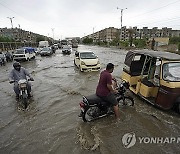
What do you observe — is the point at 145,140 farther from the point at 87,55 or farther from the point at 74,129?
the point at 87,55

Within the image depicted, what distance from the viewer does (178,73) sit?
19.2 ft

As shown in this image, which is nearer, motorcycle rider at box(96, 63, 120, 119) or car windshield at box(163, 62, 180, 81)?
motorcycle rider at box(96, 63, 120, 119)

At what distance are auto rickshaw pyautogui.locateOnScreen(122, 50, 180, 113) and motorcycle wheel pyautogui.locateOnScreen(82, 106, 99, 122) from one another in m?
2.21

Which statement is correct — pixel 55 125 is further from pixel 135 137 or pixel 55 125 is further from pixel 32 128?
pixel 135 137

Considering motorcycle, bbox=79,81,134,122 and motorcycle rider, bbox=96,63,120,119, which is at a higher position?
motorcycle rider, bbox=96,63,120,119

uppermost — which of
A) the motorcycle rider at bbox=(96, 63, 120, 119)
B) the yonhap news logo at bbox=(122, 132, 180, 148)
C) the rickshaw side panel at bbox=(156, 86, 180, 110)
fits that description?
the motorcycle rider at bbox=(96, 63, 120, 119)

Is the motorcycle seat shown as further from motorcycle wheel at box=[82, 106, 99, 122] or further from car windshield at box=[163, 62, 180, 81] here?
car windshield at box=[163, 62, 180, 81]

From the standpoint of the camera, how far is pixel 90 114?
214 inches

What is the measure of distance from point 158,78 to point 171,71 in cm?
48

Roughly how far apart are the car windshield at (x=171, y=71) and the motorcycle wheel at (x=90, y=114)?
255 cm

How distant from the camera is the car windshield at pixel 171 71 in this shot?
571 centimetres

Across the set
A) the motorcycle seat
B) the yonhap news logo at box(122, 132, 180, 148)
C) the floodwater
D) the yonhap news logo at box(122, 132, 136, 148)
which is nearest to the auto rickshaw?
the floodwater

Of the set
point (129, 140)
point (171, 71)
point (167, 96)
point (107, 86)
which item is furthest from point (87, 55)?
point (129, 140)

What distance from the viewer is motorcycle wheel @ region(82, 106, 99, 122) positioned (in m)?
5.34
